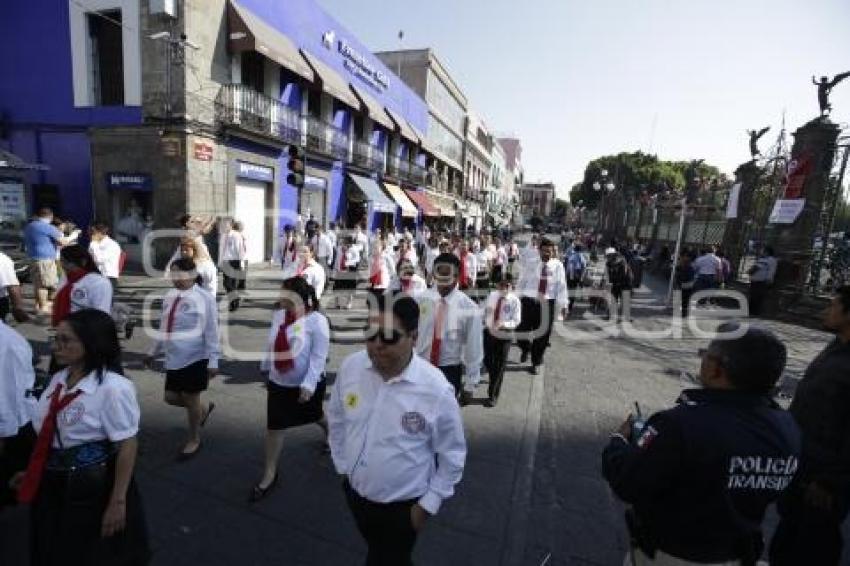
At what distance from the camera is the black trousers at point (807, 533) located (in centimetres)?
265

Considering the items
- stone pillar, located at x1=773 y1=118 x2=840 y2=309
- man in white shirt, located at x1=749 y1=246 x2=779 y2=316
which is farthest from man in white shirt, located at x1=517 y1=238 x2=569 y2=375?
stone pillar, located at x1=773 y1=118 x2=840 y2=309

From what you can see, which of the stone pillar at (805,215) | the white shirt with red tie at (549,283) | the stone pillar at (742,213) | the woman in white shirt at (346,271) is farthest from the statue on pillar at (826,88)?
the woman in white shirt at (346,271)

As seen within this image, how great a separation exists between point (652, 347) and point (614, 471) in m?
8.43

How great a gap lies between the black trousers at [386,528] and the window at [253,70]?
15891 millimetres

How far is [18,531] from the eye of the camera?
3.12 metres

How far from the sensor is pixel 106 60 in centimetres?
1394

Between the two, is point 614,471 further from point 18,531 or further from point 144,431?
point 144,431

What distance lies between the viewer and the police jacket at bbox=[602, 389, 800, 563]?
1689 mm

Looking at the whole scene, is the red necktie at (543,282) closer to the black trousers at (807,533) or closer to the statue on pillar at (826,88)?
the black trousers at (807,533)

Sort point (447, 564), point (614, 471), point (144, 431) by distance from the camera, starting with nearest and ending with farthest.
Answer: point (614, 471)
point (447, 564)
point (144, 431)

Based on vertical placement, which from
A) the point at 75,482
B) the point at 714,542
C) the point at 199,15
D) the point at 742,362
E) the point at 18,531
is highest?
the point at 199,15

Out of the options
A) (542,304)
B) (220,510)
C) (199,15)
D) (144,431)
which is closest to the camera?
(220,510)

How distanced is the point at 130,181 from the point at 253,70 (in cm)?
528

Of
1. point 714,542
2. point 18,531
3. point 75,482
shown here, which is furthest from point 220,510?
point 714,542
